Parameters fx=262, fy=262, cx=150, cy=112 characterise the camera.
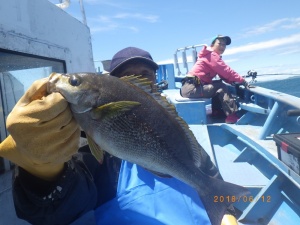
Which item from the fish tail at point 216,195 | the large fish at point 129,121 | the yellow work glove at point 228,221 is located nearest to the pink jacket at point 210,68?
the yellow work glove at point 228,221

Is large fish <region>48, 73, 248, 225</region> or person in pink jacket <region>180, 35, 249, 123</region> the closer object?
large fish <region>48, 73, 248, 225</region>

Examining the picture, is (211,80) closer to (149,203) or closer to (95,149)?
(149,203)

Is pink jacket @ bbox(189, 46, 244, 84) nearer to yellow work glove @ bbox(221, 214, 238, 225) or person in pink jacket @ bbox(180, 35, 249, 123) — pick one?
person in pink jacket @ bbox(180, 35, 249, 123)

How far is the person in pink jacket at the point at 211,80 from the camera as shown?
558 centimetres

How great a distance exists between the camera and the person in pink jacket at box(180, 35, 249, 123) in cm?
558

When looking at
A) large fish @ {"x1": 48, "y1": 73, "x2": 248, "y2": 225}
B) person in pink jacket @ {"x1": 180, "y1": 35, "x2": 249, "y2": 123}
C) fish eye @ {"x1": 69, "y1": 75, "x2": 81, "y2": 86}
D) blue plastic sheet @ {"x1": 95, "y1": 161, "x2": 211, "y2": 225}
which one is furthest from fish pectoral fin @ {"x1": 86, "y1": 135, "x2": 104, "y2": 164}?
person in pink jacket @ {"x1": 180, "y1": 35, "x2": 249, "y2": 123}

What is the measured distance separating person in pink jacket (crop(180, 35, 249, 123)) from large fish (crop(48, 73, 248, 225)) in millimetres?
4324

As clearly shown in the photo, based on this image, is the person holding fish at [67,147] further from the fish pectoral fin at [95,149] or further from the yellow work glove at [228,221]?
the yellow work glove at [228,221]

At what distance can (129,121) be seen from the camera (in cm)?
128

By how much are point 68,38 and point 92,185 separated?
7.30 ft

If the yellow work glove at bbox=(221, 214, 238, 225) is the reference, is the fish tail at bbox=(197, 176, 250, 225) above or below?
above

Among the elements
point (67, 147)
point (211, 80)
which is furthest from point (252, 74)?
point (67, 147)

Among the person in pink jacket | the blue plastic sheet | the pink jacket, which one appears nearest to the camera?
the blue plastic sheet

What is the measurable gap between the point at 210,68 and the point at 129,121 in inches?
199
